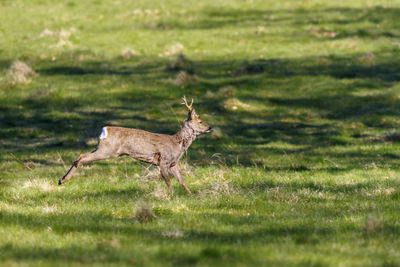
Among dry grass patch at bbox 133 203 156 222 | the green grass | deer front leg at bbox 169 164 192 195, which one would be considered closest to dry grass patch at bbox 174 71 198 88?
the green grass

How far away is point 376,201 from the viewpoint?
11203mm

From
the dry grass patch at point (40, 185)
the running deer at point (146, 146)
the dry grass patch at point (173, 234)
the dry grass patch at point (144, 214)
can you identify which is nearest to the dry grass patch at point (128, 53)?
the dry grass patch at point (40, 185)

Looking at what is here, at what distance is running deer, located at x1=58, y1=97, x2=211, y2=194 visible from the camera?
40.3 feet

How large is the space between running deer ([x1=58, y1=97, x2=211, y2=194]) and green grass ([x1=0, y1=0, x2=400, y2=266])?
62 centimetres

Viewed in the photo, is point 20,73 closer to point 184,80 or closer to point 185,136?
point 184,80

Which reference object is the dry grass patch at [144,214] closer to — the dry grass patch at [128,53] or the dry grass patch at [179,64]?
the dry grass patch at [179,64]

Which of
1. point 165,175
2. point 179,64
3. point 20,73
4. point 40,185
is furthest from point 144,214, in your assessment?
point 179,64

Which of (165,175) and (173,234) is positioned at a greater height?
(173,234)

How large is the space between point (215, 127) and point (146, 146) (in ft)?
37.0

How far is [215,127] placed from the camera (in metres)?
23.6

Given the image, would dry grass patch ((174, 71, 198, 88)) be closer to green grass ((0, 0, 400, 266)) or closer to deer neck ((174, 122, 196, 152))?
green grass ((0, 0, 400, 266))

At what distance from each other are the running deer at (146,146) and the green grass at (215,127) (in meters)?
0.62

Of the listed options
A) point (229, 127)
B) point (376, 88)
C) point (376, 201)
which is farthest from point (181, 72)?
point (376, 201)

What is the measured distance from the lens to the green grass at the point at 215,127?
8.29 m
